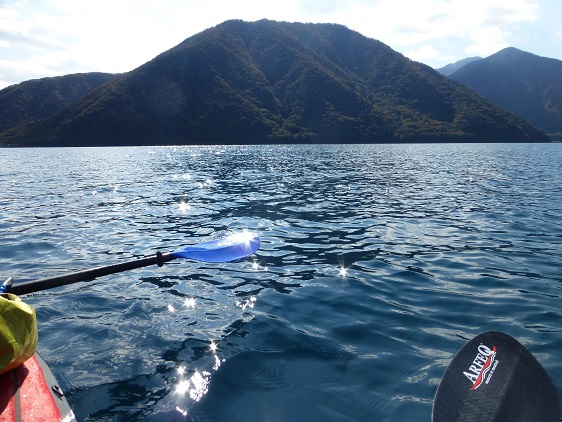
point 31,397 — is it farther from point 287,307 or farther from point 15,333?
point 287,307

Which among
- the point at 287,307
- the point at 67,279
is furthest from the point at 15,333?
the point at 287,307

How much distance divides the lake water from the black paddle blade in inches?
32.0

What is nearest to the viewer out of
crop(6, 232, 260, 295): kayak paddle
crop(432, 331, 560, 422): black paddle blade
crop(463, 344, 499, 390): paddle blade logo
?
crop(432, 331, 560, 422): black paddle blade

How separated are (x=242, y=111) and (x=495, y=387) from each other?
157641mm

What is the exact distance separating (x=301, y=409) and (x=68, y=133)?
506ft

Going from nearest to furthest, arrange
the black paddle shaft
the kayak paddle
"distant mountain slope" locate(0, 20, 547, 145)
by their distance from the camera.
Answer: the black paddle shaft
the kayak paddle
"distant mountain slope" locate(0, 20, 547, 145)

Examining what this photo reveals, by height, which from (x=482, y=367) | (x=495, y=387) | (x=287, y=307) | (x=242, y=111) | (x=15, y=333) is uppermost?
(x=242, y=111)

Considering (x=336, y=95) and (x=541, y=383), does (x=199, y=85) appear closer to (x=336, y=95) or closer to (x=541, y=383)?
(x=336, y=95)

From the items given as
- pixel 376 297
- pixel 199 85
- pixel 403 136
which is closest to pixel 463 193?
pixel 376 297

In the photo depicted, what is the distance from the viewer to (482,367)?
3.84 m

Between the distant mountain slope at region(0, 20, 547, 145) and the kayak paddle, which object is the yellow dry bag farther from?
the distant mountain slope at region(0, 20, 547, 145)

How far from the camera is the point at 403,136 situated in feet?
500

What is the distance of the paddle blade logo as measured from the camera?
12.3ft

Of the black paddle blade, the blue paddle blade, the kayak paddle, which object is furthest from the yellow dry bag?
the black paddle blade
